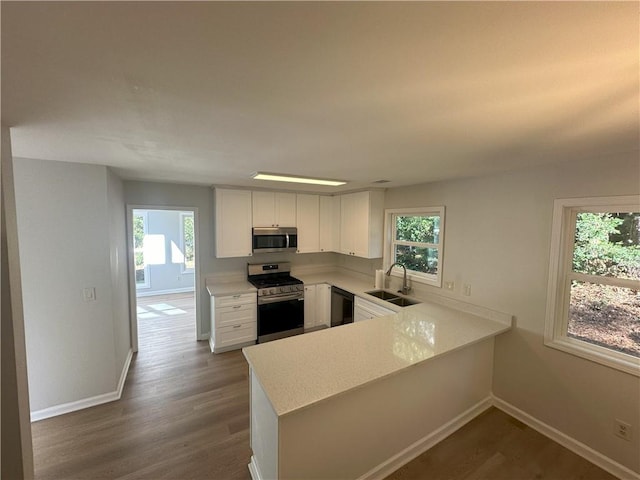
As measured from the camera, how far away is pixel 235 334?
11.9ft

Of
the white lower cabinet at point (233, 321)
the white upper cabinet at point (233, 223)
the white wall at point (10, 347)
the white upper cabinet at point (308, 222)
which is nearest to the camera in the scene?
the white wall at point (10, 347)

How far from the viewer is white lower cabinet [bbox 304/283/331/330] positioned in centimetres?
411

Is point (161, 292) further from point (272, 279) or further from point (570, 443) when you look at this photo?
point (570, 443)

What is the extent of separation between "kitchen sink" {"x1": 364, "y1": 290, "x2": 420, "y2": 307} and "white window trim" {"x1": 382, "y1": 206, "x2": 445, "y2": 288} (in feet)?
0.90

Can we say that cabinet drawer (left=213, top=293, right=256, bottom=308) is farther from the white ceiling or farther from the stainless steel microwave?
the white ceiling

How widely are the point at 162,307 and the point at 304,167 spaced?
4858 mm

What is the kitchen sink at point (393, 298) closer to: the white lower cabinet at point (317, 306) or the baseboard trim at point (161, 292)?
the white lower cabinet at point (317, 306)

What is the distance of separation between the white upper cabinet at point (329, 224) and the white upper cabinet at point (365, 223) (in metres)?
0.30

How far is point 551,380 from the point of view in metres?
2.25

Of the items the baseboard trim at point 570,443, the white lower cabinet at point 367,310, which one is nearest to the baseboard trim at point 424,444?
the baseboard trim at point 570,443

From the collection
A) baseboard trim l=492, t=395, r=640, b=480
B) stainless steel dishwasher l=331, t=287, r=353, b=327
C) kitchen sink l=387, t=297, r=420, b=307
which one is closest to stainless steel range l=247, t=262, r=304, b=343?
stainless steel dishwasher l=331, t=287, r=353, b=327

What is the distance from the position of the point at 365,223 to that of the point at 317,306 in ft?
4.96

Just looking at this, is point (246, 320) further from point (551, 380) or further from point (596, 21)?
point (596, 21)

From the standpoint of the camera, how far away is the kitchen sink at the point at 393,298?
11.2 ft
